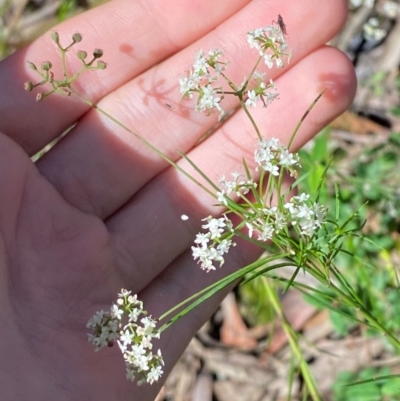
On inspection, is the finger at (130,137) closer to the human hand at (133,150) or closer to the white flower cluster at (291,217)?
the human hand at (133,150)

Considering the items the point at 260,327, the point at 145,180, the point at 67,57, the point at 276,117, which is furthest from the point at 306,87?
the point at 260,327

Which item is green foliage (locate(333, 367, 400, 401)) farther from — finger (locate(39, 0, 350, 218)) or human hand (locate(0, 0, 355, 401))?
finger (locate(39, 0, 350, 218))

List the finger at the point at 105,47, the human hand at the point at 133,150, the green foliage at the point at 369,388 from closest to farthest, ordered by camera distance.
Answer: the green foliage at the point at 369,388 < the human hand at the point at 133,150 < the finger at the point at 105,47

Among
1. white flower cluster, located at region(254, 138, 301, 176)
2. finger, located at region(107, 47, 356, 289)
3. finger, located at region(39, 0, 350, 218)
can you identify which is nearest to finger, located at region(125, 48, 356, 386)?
finger, located at region(107, 47, 356, 289)

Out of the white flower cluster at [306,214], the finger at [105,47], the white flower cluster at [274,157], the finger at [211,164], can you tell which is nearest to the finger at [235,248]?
the finger at [211,164]

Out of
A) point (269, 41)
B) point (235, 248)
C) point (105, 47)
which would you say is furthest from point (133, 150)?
point (269, 41)

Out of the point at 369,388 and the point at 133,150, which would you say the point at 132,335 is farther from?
the point at 369,388
